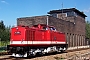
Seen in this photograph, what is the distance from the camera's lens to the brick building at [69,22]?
115 ft

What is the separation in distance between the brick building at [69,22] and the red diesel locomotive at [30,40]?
41.9 feet

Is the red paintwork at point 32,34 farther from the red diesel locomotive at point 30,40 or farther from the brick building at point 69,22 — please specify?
the brick building at point 69,22

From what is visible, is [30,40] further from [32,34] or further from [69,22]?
[69,22]

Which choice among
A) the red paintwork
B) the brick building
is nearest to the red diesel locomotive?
the red paintwork

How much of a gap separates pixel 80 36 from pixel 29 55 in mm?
36697

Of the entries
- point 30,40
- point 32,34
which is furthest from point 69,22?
point 30,40

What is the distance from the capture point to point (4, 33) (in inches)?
1677

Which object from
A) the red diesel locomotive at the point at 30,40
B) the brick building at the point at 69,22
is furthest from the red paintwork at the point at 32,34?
the brick building at the point at 69,22

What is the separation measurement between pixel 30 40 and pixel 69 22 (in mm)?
26483

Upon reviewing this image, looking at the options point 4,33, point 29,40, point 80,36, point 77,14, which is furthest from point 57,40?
point 80,36

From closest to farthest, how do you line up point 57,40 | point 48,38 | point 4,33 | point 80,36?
point 48,38 → point 57,40 → point 4,33 → point 80,36

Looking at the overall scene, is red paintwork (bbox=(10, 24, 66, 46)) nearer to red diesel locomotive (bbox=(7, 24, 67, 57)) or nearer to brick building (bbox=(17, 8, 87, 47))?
red diesel locomotive (bbox=(7, 24, 67, 57))

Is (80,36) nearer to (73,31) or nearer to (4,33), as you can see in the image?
(73,31)

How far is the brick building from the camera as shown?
3497cm
